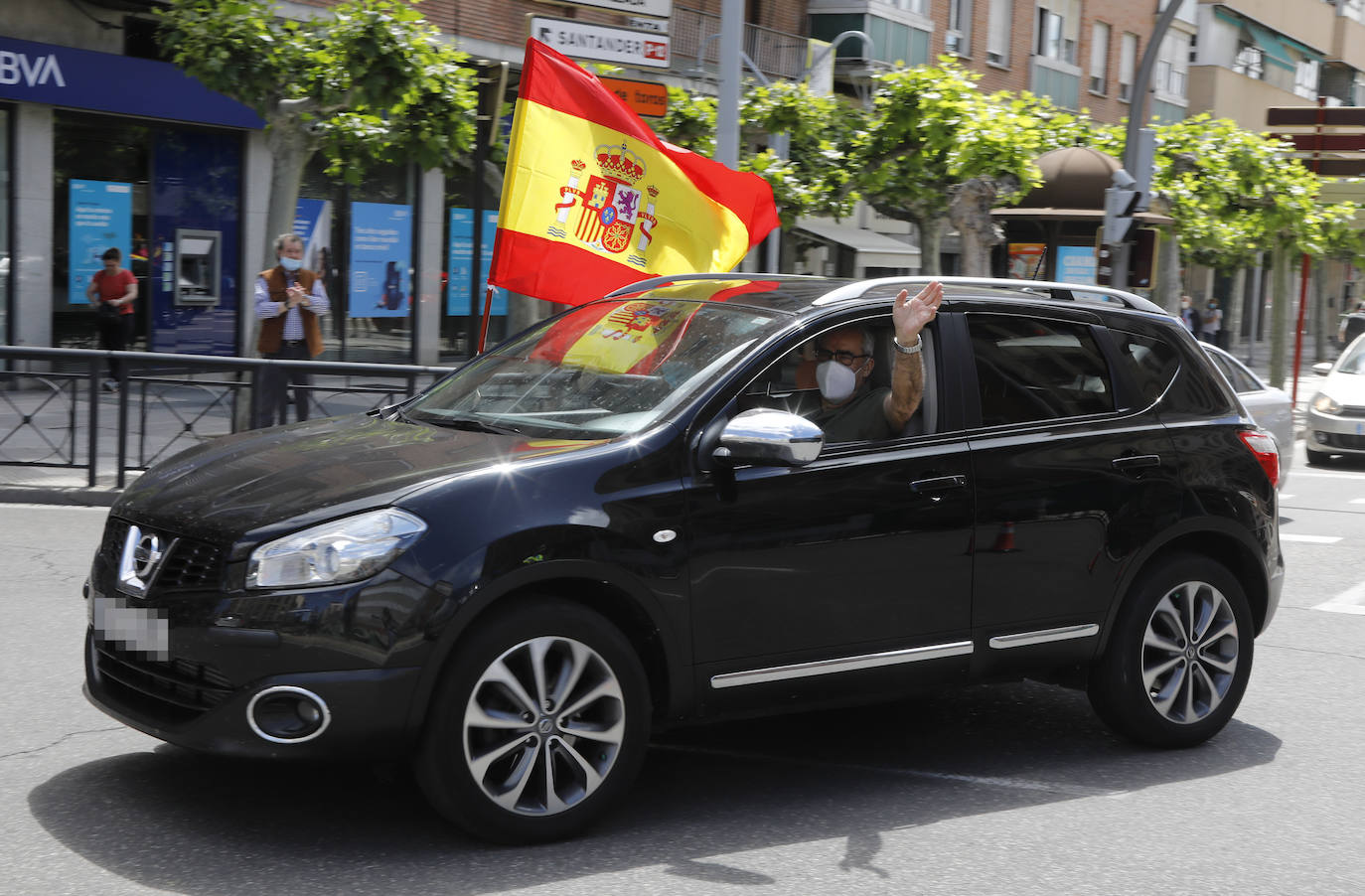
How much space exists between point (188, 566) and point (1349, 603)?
23.3 ft

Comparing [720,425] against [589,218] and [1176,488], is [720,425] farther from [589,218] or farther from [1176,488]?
[589,218]

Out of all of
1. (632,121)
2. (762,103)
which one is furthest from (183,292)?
(632,121)

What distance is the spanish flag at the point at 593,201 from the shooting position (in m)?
8.32

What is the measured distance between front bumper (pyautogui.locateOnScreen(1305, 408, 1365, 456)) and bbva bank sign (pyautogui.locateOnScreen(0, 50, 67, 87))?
47.9 feet

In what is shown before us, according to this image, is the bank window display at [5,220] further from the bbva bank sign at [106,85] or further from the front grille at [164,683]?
the front grille at [164,683]

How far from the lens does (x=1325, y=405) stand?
17.5 meters

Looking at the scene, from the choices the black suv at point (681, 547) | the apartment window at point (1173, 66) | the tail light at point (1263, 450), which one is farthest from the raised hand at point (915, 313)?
the apartment window at point (1173, 66)

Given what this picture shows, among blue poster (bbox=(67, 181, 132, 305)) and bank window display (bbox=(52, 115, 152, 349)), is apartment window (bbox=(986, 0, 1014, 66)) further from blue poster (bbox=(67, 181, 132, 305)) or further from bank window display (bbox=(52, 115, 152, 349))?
blue poster (bbox=(67, 181, 132, 305))

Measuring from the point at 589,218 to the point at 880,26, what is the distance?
Result: 73.5 ft

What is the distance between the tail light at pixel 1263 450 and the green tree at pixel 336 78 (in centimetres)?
925

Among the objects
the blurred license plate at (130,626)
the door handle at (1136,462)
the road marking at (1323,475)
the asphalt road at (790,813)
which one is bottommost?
the asphalt road at (790,813)

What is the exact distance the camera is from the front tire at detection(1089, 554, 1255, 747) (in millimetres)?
5418

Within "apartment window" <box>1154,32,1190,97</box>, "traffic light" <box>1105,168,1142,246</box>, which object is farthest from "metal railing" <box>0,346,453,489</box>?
"apartment window" <box>1154,32,1190,97</box>

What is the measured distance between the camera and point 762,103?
18.1 metres
